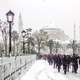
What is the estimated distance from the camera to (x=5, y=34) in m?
52.0

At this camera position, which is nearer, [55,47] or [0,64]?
[0,64]

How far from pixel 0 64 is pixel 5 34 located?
41.9 metres

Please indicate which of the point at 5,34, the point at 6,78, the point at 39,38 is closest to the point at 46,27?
the point at 39,38

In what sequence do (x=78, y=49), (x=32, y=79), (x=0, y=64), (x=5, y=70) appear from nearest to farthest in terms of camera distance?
(x=0, y=64) < (x=5, y=70) < (x=32, y=79) < (x=78, y=49)

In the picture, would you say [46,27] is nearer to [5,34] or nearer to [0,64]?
[5,34]

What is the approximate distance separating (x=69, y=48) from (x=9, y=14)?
128m

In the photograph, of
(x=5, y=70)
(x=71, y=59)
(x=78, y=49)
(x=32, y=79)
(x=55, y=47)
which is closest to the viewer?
(x=5, y=70)

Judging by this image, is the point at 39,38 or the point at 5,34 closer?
the point at 5,34

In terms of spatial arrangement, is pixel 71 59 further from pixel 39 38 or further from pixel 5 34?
pixel 39 38

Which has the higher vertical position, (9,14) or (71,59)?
(9,14)

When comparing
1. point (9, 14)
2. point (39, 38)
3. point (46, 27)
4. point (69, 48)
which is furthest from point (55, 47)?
point (9, 14)

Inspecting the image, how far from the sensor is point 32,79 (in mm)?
17250

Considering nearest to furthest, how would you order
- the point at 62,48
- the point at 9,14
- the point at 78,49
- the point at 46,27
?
1. the point at 9,14
2. the point at 78,49
3. the point at 62,48
4. the point at 46,27

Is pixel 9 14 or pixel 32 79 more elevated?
pixel 9 14
